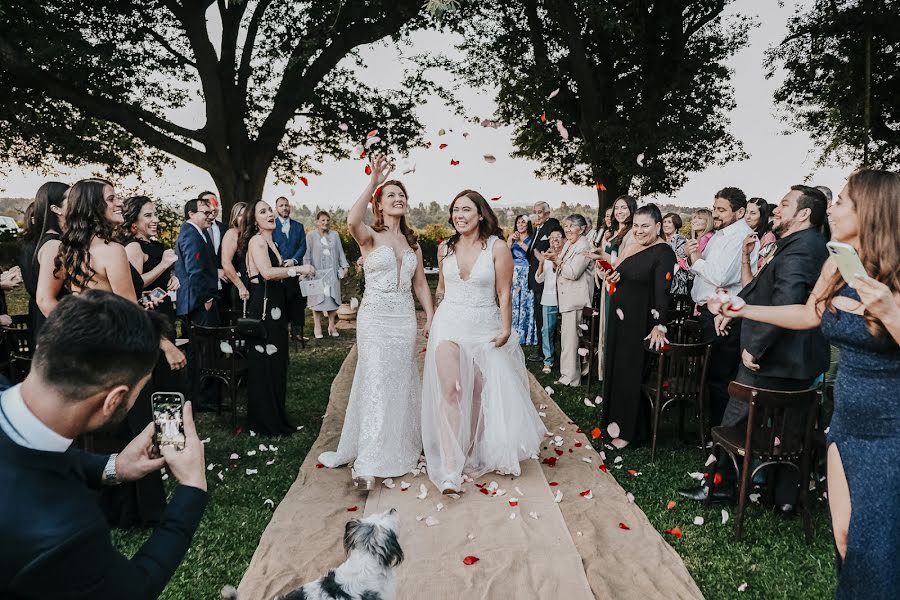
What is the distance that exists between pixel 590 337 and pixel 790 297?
3.82 meters

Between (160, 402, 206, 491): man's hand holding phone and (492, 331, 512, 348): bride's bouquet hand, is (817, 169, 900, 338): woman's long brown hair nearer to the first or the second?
(160, 402, 206, 491): man's hand holding phone

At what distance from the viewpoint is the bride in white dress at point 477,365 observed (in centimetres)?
471

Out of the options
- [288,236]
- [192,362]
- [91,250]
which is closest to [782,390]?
[91,250]

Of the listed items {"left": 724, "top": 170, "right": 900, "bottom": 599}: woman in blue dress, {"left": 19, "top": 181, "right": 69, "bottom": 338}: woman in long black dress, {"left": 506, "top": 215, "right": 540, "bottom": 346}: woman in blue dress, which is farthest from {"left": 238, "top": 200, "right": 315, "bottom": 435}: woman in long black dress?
{"left": 506, "top": 215, "right": 540, "bottom": 346}: woman in blue dress

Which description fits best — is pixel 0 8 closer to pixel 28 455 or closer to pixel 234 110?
pixel 234 110

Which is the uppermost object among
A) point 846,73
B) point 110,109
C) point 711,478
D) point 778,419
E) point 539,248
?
point 846,73

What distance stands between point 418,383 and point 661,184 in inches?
507

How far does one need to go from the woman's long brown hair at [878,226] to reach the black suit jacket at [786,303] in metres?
1.46

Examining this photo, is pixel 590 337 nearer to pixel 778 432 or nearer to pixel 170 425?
pixel 778 432

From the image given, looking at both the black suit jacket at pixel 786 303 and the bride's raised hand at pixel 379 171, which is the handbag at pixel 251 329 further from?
the black suit jacket at pixel 786 303

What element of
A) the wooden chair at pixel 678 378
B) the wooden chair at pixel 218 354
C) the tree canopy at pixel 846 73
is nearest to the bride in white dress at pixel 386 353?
the wooden chair at pixel 218 354

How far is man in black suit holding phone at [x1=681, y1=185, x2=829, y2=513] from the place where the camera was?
3.75 meters

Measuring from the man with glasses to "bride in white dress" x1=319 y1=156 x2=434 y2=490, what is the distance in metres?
2.55

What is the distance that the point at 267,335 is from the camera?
5559 mm
